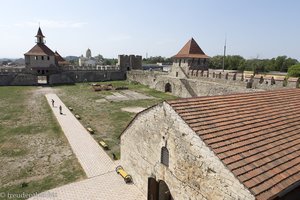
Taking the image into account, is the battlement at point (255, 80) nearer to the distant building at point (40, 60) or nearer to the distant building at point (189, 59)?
the distant building at point (189, 59)

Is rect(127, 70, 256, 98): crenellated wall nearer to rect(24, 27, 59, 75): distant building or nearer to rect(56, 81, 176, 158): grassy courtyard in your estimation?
rect(56, 81, 176, 158): grassy courtyard

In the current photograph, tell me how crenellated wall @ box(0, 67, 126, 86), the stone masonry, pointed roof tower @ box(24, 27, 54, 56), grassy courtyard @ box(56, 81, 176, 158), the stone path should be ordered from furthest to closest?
pointed roof tower @ box(24, 27, 54, 56) < crenellated wall @ box(0, 67, 126, 86) < grassy courtyard @ box(56, 81, 176, 158) < the stone path < the stone masonry

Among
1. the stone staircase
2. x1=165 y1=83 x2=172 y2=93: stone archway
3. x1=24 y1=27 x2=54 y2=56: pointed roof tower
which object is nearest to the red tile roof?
the stone staircase

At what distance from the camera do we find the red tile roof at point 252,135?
5.48 m

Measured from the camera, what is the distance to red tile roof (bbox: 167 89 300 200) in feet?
18.0

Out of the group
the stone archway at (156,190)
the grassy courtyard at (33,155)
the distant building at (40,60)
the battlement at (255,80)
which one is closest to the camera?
the stone archway at (156,190)

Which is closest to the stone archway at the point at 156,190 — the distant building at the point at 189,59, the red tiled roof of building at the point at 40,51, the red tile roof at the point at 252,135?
the red tile roof at the point at 252,135

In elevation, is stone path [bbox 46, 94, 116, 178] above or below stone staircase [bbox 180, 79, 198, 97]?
below

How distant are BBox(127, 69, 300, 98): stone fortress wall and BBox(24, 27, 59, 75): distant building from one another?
695 inches

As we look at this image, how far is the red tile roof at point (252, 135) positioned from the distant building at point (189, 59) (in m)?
23.1

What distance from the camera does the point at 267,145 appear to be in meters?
6.57

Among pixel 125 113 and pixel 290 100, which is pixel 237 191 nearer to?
pixel 290 100

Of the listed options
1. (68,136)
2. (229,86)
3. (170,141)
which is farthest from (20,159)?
(229,86)

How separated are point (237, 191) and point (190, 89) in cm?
2411
